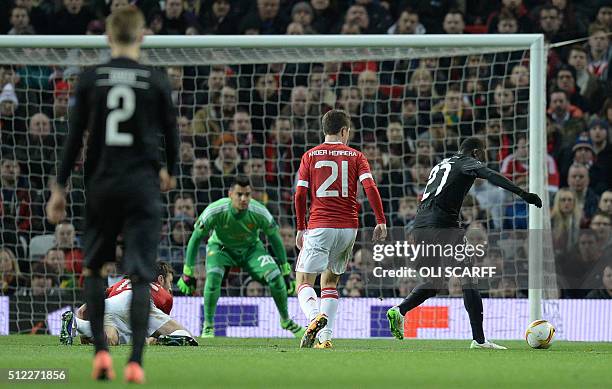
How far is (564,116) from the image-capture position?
1518 cm

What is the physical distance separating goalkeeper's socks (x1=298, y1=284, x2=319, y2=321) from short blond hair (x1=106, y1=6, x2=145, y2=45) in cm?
421

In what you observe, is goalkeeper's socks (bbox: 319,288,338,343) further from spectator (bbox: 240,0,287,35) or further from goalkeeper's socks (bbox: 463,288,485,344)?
spectator (bbox: 240,0,287,35)

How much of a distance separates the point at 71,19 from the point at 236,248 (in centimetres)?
583

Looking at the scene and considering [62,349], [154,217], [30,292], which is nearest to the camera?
[154,217]

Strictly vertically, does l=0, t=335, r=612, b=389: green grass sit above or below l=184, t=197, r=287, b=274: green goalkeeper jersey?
below

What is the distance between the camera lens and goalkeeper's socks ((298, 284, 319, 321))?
9453 mm

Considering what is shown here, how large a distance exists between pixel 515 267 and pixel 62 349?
6.22 meters

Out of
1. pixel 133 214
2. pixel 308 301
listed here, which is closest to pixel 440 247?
pixel 308 301

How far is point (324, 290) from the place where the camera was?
31.5 feet

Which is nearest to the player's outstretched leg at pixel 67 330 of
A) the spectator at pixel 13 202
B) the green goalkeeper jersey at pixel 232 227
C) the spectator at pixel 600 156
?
the green goalkeeper jersey at pixel 232 227

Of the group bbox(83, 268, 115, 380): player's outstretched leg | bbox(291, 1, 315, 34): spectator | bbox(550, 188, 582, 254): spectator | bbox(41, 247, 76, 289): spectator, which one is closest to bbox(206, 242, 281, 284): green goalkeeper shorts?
bbox(41, 247, 76, 289): spectator

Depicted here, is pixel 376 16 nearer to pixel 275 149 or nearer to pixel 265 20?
pixel 265 20

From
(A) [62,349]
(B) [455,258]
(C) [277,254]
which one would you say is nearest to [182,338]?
(A) [62,349]

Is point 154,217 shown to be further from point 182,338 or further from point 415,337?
point 415,337
